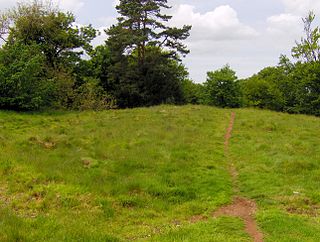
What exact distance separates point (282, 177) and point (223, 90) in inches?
1855

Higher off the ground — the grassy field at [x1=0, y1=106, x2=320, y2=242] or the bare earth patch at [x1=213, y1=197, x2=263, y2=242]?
the grassy field at [x1=0, y1=106, x2=320, y2=242]

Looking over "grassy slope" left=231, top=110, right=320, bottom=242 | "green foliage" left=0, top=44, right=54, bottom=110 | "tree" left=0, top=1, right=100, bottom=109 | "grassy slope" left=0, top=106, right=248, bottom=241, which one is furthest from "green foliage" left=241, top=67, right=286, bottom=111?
"grassy slope" left=0, top=106, right=248, bottom=241

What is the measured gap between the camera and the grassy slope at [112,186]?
795cm

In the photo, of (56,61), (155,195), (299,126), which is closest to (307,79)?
(299,126)

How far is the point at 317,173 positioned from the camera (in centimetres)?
1259

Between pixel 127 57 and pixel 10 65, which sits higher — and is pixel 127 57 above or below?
above

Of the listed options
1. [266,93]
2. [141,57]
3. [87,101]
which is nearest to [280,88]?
[266,93]

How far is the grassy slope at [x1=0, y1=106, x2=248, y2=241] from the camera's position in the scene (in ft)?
26.1

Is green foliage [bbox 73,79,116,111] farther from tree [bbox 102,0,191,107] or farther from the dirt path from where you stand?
the dirt path

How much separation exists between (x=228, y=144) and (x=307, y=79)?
33.9 m

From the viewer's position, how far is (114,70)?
4466 cm

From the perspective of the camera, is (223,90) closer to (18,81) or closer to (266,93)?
(266,93)

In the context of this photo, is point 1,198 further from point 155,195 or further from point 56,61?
point 56,61

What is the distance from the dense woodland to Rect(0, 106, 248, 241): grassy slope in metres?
9.03
